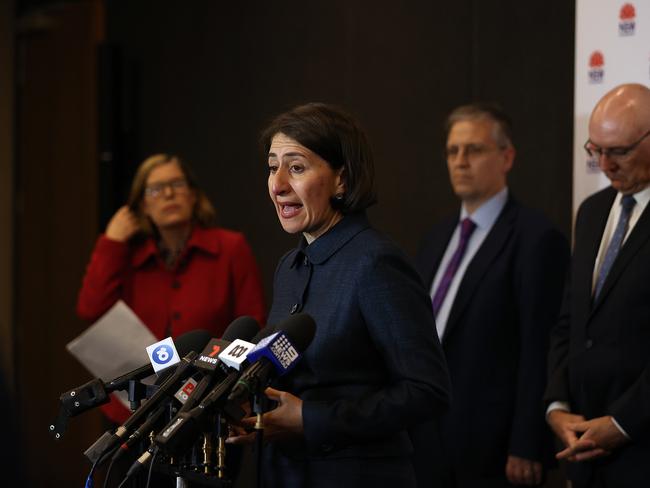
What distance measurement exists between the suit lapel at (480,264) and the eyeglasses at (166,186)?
1254mm

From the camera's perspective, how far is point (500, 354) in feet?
11.7

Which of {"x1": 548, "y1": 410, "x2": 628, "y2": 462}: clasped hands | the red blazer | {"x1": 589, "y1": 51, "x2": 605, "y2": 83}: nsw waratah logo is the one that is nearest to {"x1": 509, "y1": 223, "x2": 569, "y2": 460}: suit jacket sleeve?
{"x1": 548, "y1": 410, "x2": 628, "y2": 462}: clasped hands

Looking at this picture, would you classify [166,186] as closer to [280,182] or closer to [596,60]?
[596,60]

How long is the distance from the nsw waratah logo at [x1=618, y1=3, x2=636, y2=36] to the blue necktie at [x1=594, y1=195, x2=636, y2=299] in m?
0.67

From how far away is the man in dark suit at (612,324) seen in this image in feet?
9.25

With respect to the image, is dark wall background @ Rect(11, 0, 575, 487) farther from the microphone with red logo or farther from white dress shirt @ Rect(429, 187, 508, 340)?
the microphone with red logo

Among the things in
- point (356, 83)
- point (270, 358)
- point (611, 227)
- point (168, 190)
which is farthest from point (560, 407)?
point (356, 83)

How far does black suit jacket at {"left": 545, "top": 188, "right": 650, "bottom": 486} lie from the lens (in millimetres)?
2795

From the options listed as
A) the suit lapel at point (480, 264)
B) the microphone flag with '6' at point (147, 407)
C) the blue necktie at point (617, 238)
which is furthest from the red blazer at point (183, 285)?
the microphone flag with '6' at point (147, 407)

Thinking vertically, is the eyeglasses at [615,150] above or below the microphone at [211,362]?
above

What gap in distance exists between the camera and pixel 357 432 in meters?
2.05

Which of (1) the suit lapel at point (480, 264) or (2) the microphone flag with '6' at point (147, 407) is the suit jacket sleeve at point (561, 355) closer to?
(1) the suit lapel at point (480, 264)

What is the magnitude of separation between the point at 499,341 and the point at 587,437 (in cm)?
74

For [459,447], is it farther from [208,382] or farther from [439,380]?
[208,382]
